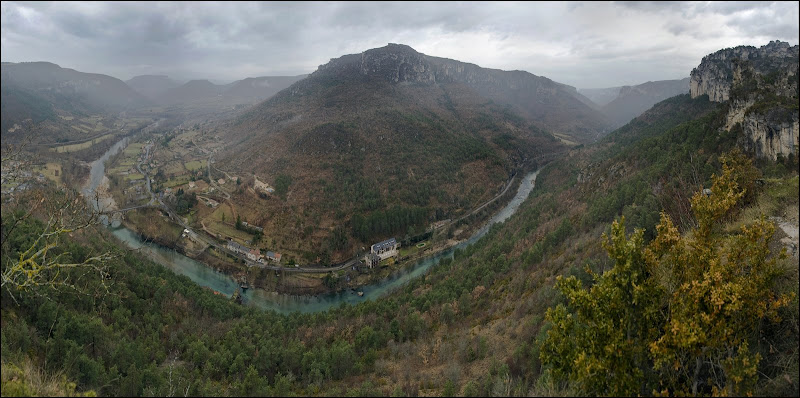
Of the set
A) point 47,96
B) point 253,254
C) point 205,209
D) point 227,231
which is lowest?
point 253,254

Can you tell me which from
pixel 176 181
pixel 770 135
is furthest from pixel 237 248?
pixel 770 135

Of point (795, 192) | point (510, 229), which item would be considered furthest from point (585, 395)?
point (510, 229)

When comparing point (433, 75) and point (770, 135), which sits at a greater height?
point (433, 75)

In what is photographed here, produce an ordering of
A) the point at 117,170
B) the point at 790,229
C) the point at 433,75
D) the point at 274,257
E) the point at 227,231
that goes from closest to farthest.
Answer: the point at 790,229 < the point at 274,257 < the point at 227,231 < the point at 117,170 < the point at 433,75

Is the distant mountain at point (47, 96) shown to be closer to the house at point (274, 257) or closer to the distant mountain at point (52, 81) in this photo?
the distant mountain at point (52, 81)

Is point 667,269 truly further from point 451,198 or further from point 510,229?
point 451,198

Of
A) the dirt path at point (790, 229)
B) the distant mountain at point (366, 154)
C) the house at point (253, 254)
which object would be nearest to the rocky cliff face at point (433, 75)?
the distant mountain at point (366, 154)

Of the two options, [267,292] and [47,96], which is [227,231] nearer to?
[267,292]
